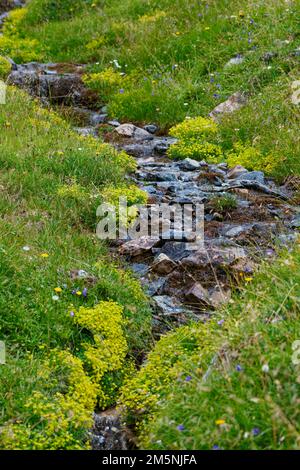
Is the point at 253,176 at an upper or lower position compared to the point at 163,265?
lower

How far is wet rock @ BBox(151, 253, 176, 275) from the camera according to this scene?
7.89 m

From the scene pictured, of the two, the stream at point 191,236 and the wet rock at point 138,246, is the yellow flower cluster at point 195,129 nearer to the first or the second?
the stream at point 191,236

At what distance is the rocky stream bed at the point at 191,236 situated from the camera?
23.3ft

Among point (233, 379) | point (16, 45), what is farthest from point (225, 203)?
point (16, 45)

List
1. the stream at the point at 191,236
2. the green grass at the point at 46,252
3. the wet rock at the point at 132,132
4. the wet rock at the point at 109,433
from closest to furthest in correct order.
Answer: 1. the wet rock at the point at 109,433
2. the green grass at the point at 46,252
3. the stream at the point at 191,236
4. the wet rock at the point at 132,132

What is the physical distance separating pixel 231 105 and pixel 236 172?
229 cm

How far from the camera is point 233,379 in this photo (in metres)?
5.00

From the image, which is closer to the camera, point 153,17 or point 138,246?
point 138,246

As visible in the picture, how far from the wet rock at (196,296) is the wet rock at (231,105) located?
5.46m

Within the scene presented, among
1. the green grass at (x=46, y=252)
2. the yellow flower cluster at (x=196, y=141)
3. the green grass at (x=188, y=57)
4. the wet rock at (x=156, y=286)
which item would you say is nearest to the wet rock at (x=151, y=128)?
the green grass at (x=188, y=57)

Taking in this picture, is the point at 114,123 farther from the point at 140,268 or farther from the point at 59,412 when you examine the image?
the point at 59,412

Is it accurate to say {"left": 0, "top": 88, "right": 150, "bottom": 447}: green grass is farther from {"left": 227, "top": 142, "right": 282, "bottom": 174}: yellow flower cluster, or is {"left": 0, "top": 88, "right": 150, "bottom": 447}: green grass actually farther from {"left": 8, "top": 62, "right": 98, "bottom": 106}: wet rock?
{"left": 8, "top": 62, "right": 98, "bottom": 106}: wet rock

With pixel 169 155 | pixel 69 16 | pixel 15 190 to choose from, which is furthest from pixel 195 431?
pixel 69 16

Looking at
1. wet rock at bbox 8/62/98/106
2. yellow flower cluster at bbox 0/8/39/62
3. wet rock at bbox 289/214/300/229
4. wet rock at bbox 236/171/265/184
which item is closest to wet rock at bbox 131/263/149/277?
wet rock at bbox 289/214/300/229
